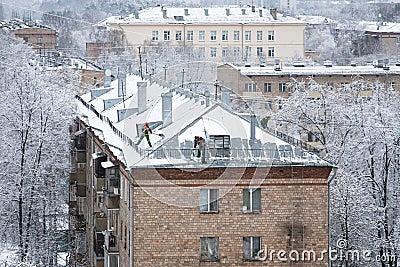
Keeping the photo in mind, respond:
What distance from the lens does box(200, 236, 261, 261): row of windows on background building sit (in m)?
18.8

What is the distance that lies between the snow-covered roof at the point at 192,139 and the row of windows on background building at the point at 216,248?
1327mm

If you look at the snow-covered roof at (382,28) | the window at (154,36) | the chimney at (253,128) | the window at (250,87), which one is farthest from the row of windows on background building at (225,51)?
the chimney at (253,128)

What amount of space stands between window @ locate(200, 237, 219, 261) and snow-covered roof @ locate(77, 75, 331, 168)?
134 cm

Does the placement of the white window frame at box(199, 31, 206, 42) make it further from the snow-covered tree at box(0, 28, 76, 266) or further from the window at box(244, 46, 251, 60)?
the snow-covered tree at box(0, 28, 76, 266)

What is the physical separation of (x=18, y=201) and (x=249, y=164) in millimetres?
15034

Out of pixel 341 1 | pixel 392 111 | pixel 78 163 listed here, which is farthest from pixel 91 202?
pixel 341 1

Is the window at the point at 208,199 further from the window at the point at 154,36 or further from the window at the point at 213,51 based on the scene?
the window at the point at 154,36

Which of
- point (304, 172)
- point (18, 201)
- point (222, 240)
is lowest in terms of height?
point (18, 201)

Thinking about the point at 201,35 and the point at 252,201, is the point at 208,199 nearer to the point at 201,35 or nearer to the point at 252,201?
the point at 252,201

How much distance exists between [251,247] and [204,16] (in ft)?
180

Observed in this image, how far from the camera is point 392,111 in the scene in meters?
31.3

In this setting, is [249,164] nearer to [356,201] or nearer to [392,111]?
[356,201]

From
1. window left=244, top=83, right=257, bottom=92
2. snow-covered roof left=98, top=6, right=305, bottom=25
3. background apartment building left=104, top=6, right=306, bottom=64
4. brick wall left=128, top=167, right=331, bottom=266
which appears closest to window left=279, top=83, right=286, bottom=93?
window left=244, top=83, right=257, bottom=92

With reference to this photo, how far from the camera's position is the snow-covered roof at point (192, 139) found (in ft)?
61.3
